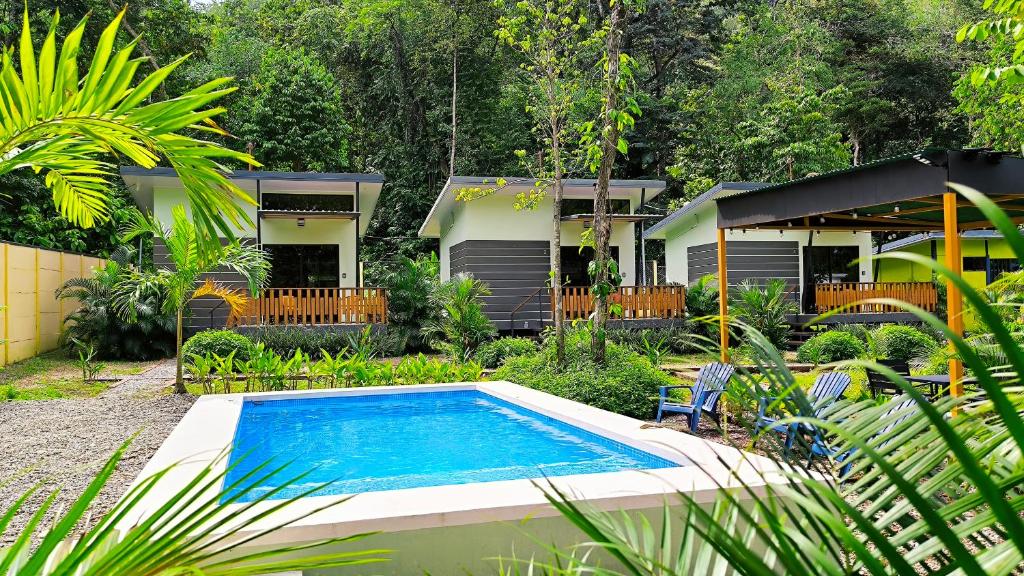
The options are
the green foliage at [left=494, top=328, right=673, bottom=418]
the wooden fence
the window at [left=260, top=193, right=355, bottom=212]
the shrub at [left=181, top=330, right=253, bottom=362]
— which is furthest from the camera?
the window at [left=260, top=193, right=355, bottom=212]

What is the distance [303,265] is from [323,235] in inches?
36.4

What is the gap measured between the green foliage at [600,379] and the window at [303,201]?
962 cm

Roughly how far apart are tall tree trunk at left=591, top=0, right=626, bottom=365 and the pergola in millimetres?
1521

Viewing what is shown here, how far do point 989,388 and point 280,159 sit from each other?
32363mm

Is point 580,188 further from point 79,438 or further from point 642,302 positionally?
point 79,438

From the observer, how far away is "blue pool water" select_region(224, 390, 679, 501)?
6289mm

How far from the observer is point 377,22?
32500mm

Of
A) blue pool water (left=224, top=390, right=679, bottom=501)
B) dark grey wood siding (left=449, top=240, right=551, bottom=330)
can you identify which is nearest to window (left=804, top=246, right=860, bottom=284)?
dark grey wood siding (left=449, top=240, right=551, bottom=330)

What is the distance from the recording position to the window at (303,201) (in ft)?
61.3

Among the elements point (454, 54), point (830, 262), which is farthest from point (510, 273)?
point (454, 54)

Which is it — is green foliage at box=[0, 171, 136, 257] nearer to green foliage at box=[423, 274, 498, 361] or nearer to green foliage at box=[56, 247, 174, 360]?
green foliage at box=[56, 247, 174, 360]

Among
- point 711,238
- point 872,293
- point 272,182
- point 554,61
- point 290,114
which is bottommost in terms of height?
point 872,293

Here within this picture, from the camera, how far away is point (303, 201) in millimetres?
18734

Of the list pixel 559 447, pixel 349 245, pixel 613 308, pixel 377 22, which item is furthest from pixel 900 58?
pixel 559 447
